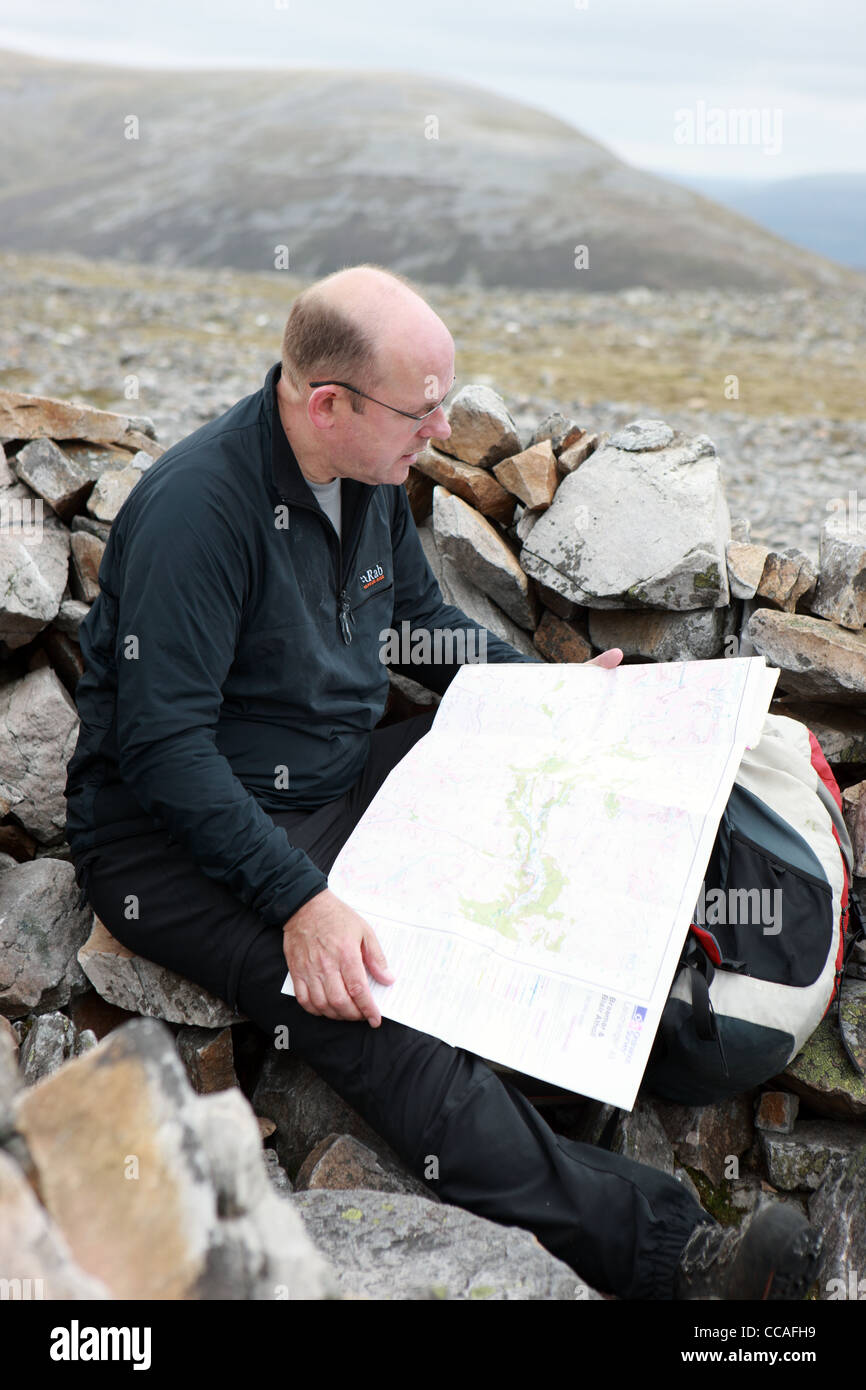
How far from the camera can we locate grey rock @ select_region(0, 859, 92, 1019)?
3.75 m

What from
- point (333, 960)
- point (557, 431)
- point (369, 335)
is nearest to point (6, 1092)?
point (333, 960)

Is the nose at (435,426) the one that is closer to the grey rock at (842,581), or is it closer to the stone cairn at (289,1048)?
the stone cairn at (289,1048)

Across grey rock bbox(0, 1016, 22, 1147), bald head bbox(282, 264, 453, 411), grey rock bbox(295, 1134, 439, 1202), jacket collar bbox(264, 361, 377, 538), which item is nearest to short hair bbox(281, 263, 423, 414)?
bald head bbox(282, 264, 453, 411)

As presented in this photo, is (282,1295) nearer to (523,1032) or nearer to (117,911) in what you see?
(523,1032)

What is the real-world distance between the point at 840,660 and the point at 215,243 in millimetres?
59509

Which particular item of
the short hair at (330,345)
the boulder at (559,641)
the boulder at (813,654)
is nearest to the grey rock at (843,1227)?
the boulder at (813,654)

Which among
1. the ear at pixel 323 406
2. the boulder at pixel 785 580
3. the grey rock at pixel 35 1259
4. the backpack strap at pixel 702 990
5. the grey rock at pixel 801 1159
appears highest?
the ear at pixel 323 406

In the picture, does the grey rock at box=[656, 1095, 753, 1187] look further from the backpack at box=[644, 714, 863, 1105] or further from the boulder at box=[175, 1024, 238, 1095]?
the boulder at box=[175, 1024, 238, 1095]

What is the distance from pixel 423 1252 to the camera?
267 cm

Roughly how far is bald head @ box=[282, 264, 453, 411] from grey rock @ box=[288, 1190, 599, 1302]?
2331 mm

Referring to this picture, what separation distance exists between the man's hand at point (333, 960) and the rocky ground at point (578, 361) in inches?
135

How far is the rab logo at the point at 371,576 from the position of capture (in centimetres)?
388

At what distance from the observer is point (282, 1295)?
190cm

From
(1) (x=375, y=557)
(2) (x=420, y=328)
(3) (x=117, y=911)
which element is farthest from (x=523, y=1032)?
(2) (x=420, y=328)
